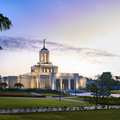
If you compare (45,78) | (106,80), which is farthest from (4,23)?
(106,80)

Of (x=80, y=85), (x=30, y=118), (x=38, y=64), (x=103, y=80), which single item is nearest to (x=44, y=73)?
(x=38, y=64)

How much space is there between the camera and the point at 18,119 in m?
13.9

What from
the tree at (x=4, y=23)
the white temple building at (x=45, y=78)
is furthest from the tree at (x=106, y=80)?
the tree at (x=4, y=23)

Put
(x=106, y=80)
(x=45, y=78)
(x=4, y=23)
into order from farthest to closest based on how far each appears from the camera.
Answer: (x=106, y=80) < (x=45, y=78) < (x=4, y=23)

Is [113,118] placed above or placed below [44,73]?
below

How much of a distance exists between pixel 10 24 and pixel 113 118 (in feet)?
35.9

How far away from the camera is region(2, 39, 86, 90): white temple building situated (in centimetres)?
7469

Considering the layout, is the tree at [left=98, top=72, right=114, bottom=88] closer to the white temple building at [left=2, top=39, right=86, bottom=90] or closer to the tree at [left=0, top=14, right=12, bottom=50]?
the white temple building at [left=2, top=39, right=86, bottom=90]

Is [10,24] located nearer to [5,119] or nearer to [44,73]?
[5,119]

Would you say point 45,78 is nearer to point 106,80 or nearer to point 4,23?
point 106,80

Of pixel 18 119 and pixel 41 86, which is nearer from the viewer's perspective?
pixel 18 119

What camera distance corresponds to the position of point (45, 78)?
247ft

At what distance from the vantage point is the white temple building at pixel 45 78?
74688 millimetres

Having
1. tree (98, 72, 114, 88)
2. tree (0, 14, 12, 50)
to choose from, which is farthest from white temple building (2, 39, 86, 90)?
tree (0, 14, 12, 50)
